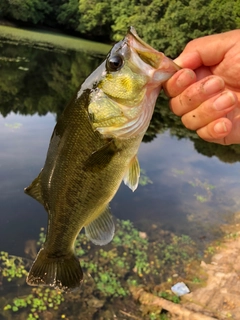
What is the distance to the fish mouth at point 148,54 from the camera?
6.59 ft

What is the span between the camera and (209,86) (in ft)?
6.97

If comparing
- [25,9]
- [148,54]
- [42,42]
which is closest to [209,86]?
[148,54]

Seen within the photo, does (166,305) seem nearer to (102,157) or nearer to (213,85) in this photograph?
(102,157)

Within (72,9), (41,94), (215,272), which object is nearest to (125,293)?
(215,272)

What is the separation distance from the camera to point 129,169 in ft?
7.90

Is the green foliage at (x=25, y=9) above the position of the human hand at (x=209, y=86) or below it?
above

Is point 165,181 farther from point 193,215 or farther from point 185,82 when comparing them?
point 185,82

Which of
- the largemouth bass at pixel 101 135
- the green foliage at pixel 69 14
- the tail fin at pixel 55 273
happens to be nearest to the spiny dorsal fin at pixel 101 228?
the largemouth bass at pixel 101 135

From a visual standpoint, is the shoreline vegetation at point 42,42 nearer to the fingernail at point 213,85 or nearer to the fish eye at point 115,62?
the fish eye at point 115,62

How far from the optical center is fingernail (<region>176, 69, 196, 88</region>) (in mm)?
2141

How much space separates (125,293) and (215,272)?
1.92 metres

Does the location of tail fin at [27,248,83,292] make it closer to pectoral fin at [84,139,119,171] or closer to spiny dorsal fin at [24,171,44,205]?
spiny dorsal fin at [24,171,44,205]

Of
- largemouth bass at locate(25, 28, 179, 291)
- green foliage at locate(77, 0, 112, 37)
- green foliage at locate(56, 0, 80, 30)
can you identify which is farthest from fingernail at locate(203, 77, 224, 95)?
green foliage at locate(56, 0, 80, 30)

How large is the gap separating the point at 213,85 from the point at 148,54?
43 centimetres
